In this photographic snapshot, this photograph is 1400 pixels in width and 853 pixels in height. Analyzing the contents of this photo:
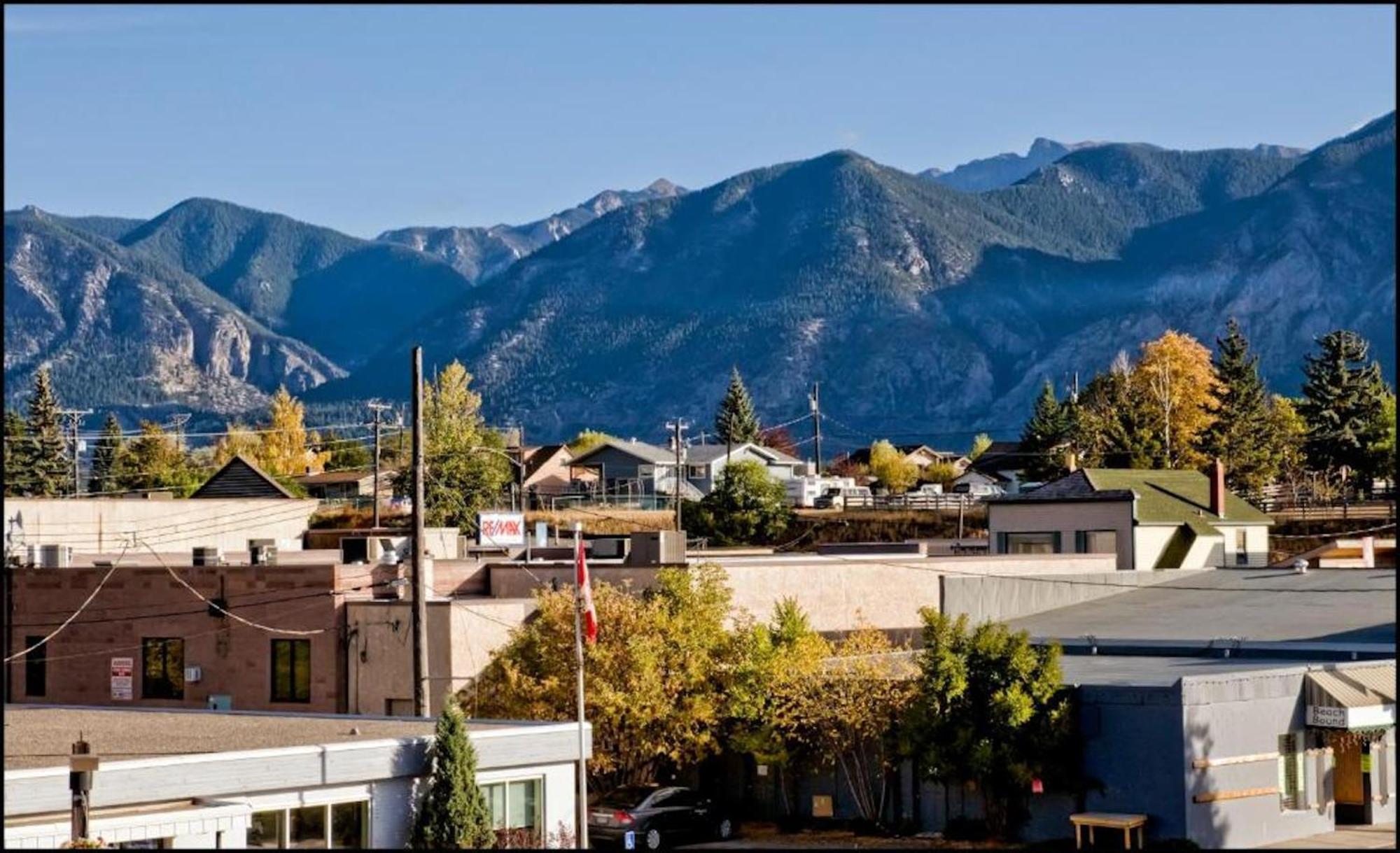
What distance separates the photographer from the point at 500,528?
56.7 metres

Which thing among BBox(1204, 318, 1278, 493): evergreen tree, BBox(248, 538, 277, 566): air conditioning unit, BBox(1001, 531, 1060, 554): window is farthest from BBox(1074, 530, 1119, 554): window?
BBox(1204, 318, 1278, 493): evergreen tree

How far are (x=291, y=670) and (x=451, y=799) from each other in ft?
58.7

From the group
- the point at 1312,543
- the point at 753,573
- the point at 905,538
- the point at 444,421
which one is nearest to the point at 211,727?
the point at 753,573

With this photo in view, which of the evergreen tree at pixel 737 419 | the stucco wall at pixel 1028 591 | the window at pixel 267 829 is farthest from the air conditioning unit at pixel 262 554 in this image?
the evergreen tree at pixel 737 419

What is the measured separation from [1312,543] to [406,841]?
71.5m

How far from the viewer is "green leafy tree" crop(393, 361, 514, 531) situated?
117938mm

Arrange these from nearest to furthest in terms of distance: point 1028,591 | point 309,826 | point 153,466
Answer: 1. point 309,826
2. point 1028,591
3. point 153,466

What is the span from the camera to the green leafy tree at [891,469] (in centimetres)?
17238

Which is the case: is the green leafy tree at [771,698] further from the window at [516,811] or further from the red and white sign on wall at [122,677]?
the red and white sign on wall at [122,677]

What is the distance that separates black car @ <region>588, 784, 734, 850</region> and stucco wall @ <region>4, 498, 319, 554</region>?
33343mm

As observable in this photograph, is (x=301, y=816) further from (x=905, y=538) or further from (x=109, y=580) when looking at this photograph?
(x=905, y=538)

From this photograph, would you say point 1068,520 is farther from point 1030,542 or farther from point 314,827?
point 314,827


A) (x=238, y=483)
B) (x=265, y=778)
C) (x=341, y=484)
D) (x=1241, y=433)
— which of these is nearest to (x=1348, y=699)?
(x=265, y=778)

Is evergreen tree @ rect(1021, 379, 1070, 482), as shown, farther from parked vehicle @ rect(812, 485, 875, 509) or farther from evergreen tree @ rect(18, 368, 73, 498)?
evergreen tree @ rect(18, 368, 73, 498)
